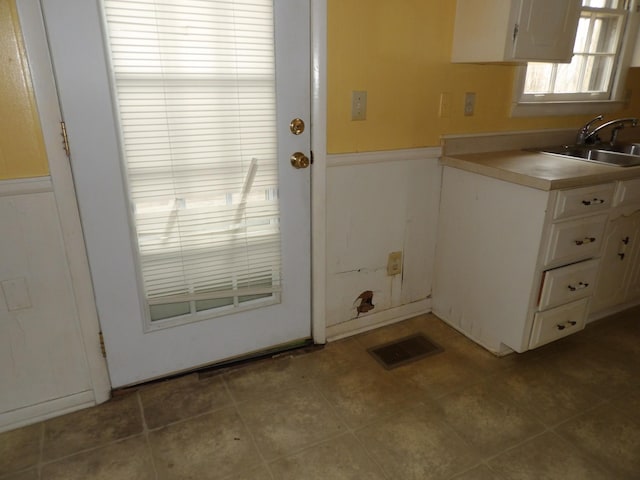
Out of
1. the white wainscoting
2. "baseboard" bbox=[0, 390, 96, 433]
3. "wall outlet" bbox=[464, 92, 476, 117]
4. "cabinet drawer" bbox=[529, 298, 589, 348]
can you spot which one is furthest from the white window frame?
"baseboard" bbox=[0, 390, 96, 433]

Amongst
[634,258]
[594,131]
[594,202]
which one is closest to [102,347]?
[594,202]

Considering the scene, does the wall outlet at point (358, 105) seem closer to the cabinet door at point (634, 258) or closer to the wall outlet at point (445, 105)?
the wall outlet at point (445, 105)

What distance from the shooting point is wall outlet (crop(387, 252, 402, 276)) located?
2.27 m

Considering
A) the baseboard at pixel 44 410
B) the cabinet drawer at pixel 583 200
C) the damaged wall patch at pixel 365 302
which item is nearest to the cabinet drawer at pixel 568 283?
the cabinet drawer at pixel 583 200

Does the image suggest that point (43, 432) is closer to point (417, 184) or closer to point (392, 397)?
point (392, 397)

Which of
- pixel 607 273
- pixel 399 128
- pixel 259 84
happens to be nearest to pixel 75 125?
pixel 259 84

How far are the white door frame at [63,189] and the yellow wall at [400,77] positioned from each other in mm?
1010

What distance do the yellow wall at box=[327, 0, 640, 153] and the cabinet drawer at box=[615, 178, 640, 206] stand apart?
668 millimetres

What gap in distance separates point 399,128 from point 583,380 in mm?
1400

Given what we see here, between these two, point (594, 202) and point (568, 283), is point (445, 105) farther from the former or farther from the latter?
point (568, 283)

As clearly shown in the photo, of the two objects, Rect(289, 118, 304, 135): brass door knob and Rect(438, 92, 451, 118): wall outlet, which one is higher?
Rect(438, 92, 451, 118): wall outlet

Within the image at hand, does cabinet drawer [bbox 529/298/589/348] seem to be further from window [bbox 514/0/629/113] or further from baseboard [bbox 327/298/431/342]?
window [bbox 514/0/629/113]

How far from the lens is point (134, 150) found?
1.58 meters

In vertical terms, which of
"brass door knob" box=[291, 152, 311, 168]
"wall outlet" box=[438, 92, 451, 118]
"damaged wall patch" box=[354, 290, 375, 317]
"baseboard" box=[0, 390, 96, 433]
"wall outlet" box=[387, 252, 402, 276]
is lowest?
"baseboard" box=[0, 390, 96, 433]
